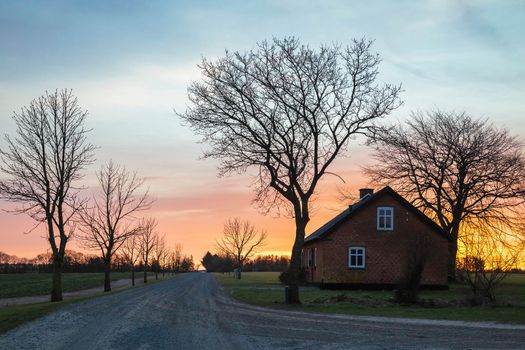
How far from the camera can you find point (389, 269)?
4038 cm

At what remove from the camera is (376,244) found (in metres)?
40.6

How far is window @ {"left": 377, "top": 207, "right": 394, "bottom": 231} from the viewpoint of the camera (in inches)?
1598

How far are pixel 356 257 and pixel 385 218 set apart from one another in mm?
3522

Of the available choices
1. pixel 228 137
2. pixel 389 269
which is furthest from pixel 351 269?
pixel 228 137

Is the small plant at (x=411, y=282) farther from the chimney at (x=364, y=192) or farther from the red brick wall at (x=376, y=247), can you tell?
the chimney at (x=364, y=192)

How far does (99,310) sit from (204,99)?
423 inches

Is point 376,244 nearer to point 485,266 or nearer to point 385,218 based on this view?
point 385,218

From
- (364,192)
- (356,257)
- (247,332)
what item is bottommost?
(247,332)

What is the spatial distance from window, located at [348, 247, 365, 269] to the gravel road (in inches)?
825

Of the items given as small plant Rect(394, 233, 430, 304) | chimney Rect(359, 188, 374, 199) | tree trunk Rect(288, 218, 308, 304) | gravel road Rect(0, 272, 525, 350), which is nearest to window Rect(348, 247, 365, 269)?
chimney Rect(359, 188, 374, 199)

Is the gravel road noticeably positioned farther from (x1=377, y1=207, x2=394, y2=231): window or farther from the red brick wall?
(x1=377, y1=207, x2=394, y2=231): window

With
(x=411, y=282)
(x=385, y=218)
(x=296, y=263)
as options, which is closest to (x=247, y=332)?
(x=296, y=263)

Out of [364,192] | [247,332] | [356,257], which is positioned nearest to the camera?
[247,332]

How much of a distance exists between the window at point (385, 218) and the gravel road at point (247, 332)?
2169cm
